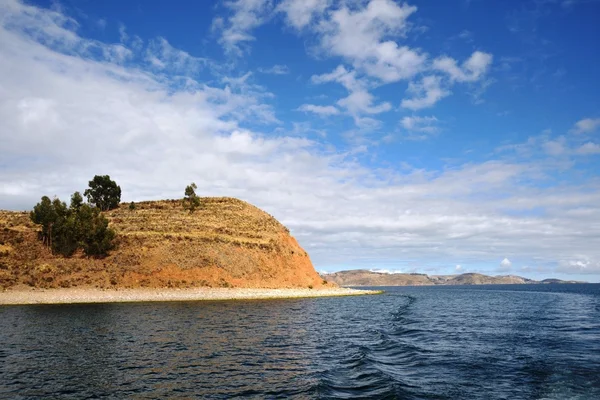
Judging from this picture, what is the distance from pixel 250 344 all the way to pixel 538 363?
18599 millimetres

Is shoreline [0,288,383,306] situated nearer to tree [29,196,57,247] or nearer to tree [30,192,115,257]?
tree [30,192,115,257]

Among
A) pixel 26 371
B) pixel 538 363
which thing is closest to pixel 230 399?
pixel 26 371

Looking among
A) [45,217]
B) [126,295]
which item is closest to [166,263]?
[126,295]

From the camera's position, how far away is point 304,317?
45.9 meters

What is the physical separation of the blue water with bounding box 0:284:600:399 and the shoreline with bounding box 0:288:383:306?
83.6 ft

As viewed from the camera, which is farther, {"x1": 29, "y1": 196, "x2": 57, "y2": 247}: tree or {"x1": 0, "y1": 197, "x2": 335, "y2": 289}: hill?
{"x1": 29, "y1": 196, "x2": 57, "y2": 247}: tree

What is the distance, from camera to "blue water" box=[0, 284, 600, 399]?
1784cm

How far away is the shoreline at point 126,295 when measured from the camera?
6378 cm

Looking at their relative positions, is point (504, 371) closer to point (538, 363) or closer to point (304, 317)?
point (538, 363)

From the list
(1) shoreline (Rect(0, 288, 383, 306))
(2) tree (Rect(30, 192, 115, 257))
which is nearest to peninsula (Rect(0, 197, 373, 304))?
(1) shoreline (Rect(0, 288, 383, 306))

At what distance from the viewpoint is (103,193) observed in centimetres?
11838

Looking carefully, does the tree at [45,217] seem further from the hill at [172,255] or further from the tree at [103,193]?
the tree at [103,193]

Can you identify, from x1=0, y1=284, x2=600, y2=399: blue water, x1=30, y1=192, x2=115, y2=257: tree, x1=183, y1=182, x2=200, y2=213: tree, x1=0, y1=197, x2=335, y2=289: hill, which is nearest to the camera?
x1=0, y1=284, x2=600, y2=399: blue water

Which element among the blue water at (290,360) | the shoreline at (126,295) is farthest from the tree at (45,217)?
the blue water at (290,360)
